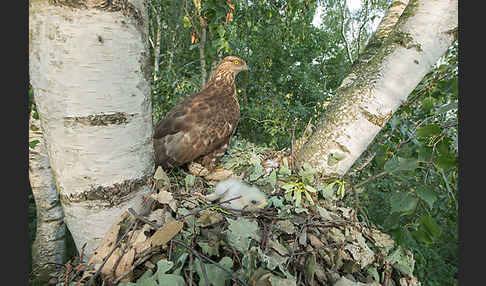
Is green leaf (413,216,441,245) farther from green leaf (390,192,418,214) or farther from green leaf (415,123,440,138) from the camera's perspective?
green leaf (415,123,440,138)

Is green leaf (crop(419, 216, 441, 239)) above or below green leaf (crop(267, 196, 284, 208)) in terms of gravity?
above

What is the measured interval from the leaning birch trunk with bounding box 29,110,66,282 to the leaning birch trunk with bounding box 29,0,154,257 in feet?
6.10

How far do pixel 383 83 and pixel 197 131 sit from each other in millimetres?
1332

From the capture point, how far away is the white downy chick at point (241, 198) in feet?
3.12

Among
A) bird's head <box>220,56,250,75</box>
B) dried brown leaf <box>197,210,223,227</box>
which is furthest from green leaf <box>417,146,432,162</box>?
bird's head <box>220,56,250,75</box>

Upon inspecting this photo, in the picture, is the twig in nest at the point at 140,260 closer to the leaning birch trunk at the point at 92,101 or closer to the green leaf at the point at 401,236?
the leaning birch trunk at the point at 92,101

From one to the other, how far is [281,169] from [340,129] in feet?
1.32

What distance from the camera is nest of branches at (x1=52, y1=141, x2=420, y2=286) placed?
23.3 inches

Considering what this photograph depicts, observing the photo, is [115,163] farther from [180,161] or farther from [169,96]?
[169,96]

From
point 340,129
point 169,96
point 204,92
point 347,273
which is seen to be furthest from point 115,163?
point 169,96

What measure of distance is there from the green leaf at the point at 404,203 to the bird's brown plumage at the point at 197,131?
139cm

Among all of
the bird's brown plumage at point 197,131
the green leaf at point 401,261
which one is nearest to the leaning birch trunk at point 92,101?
the green leaf at point 401,261

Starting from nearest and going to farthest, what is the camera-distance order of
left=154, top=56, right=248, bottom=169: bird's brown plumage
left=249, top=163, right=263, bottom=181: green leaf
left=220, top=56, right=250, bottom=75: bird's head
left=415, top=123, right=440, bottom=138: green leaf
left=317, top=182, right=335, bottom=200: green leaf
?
1. left=415, top=123, right=440, bottom=138: green leaf
2. left=317, top=182, right=335, bottom=200: green leaf
3. left=249, top=163, right=263, bottom=181: green leaf
4. left=154, top=56, right=248, bottom=169: bird's brown plumage
5. left=220, top=56, right=250, bottom=75: bird's head

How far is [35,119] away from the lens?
1.95m
